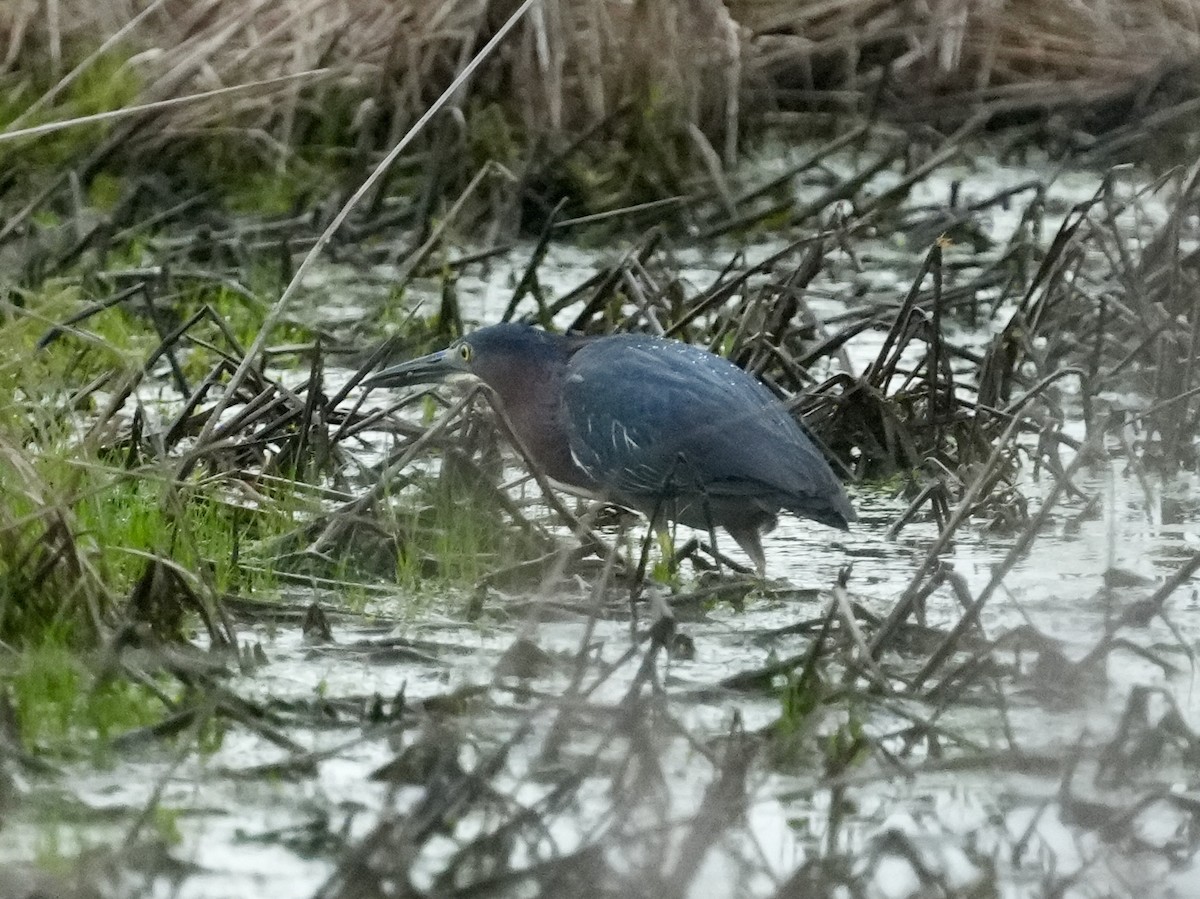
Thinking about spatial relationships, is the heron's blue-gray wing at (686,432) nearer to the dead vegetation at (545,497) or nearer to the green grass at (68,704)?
the dead vegetation at (545,497)

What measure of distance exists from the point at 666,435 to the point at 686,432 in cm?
4

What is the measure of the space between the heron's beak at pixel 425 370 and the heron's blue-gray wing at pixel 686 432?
1.44 ft

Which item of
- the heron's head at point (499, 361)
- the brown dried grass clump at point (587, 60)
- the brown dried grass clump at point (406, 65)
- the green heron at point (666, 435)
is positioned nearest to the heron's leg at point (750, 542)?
the green heron at point (666, 435)

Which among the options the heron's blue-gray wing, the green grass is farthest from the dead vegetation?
the heron's blue-gray wing

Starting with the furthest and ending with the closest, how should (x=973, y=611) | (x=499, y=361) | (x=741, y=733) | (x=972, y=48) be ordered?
(x=972, y=48) → (x=499, y=361) → (x=973, y=611) → (x=741, y=733)

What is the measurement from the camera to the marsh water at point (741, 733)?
8.81 feet

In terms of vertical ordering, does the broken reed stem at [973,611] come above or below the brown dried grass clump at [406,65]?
below

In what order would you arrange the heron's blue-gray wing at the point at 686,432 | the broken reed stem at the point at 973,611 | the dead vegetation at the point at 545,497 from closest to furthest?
the dead vegetation at the point at 545,497
the broken reed stem at the point at 973,611
the heron's blue-gray wing at the point at 686,432

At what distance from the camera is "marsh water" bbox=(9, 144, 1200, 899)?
2.69m

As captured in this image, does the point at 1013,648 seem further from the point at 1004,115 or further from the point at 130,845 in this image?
the point at 1004,115

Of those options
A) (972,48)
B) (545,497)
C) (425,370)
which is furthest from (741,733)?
(972,48)

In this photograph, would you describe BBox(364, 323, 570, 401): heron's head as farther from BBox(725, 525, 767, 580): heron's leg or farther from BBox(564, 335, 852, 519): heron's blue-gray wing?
BBox(725, 525, 767, 580): heron's leg

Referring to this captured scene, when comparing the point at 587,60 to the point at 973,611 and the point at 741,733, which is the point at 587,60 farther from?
the point at 741,733

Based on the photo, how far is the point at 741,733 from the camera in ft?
10.0
